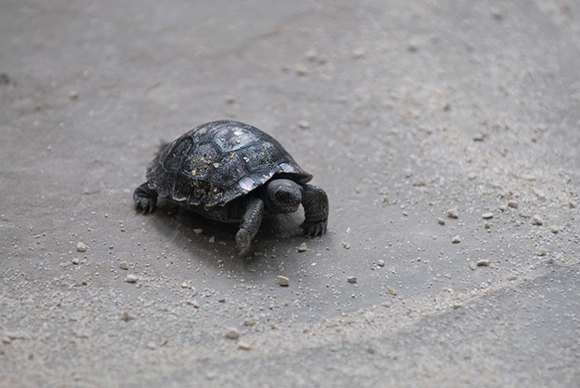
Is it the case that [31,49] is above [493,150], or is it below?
below

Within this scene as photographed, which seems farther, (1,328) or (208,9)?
(208,9)

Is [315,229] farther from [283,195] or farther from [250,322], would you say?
[250,322]

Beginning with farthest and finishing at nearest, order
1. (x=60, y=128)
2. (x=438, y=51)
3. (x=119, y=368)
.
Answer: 1. (x=438, y=51)
2. (x=60, y=128)
3. (x=119, y=368)

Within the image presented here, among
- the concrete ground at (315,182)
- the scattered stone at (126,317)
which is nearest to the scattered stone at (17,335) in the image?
the concrete ground at (315,182)

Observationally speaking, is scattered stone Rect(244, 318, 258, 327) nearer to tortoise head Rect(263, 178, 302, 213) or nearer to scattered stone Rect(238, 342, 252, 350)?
scattered stone Rect(238, 342, 252, 350)

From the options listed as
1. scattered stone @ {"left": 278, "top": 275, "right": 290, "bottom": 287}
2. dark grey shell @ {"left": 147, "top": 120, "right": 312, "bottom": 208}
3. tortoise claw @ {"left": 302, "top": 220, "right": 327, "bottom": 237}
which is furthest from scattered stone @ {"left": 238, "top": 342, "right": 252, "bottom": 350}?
tortoise claw @ {"left": 302, "top": 220, "right": 327, "bottom": 237}

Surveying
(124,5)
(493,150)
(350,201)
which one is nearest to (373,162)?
(350,201)

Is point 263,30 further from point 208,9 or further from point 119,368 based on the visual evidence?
point 119,368
